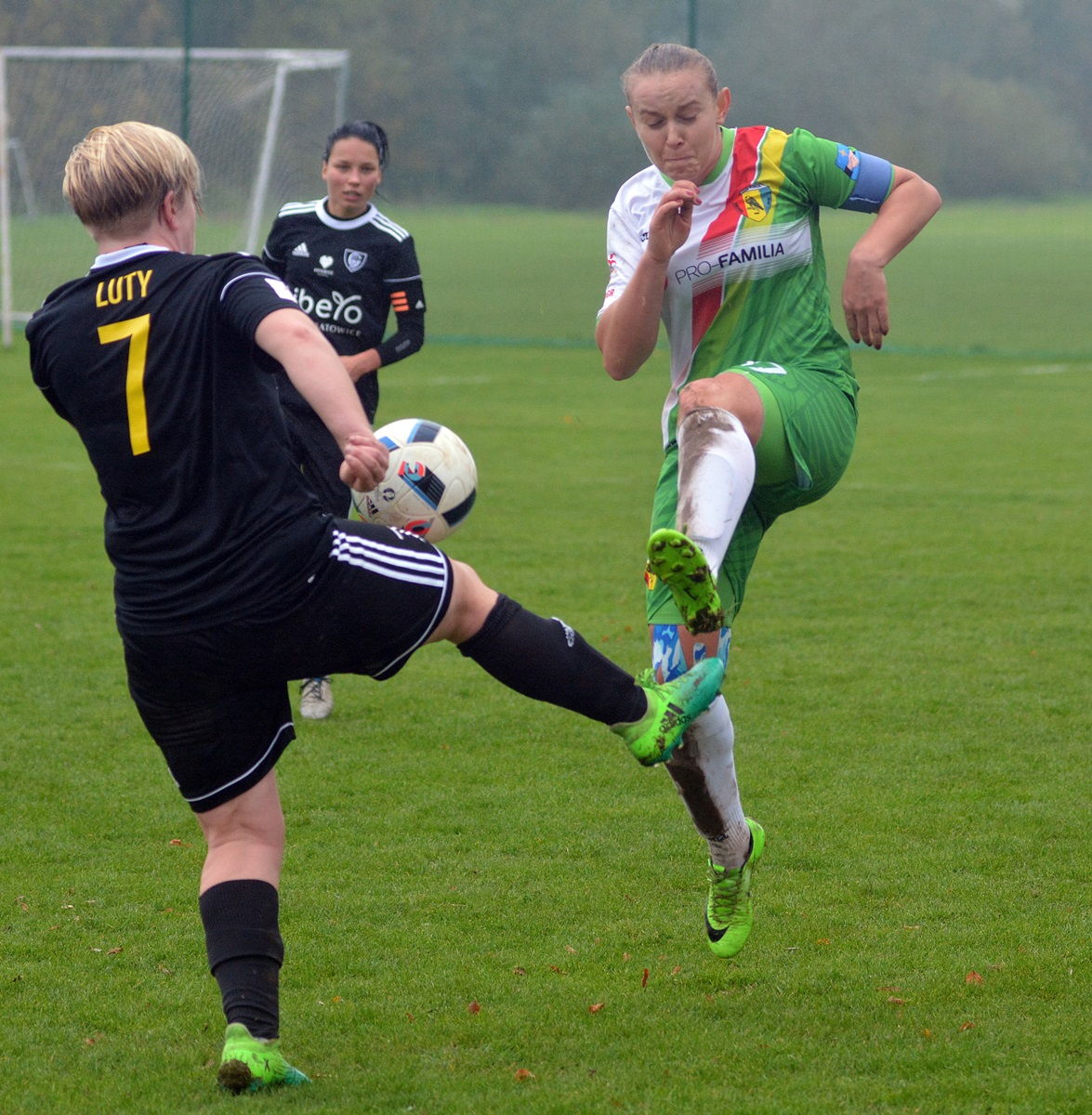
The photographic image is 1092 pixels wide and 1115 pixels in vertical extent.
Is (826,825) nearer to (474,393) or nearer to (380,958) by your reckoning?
(380,958)

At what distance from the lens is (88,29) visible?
90.5 ft

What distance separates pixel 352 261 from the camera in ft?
23.1

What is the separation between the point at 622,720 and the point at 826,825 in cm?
202

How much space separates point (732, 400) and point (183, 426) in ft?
4.58

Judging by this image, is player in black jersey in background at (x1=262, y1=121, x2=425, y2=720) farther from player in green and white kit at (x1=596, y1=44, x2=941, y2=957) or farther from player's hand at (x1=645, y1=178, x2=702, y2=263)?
player's hand at (x1=645, y1=178, x2=702, y2=263)

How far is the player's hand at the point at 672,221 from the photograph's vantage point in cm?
385

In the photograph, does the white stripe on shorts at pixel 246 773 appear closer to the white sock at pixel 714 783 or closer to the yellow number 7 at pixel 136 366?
the yellow number 7 at pixel 136 366

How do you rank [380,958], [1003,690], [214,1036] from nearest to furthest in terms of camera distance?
[214,1036]
[380,958]
[1003,690]

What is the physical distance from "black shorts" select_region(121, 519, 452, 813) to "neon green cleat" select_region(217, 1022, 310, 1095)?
0.55 meters

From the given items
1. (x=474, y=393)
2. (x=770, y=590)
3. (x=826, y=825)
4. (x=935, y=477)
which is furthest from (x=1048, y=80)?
(x=826, y=825)

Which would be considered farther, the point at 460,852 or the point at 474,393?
the point at 474,393

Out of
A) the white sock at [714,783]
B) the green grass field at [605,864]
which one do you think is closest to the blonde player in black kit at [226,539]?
the green grass field at [605,864]

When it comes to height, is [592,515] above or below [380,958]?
below

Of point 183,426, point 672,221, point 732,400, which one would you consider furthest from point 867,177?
point 183,426
